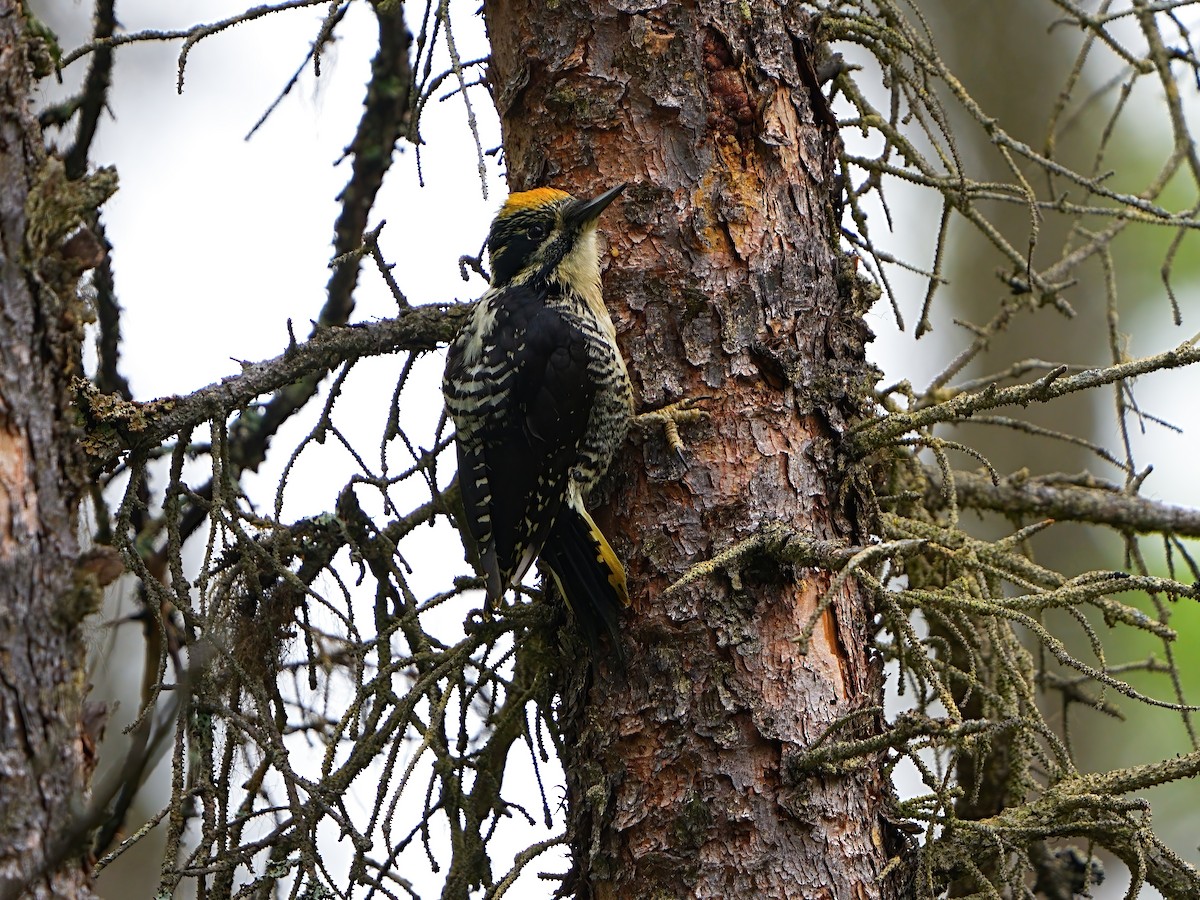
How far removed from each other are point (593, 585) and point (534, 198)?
1.07m

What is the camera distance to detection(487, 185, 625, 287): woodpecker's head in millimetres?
2936

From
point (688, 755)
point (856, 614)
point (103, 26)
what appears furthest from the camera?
point (103, 26)

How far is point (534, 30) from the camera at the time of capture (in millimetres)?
2867

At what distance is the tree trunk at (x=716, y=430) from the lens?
2.41 metres

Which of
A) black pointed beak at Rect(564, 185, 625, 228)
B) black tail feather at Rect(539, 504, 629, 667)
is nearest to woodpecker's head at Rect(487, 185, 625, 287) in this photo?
black pointed beak at Rect(564, 185, 625, 228)

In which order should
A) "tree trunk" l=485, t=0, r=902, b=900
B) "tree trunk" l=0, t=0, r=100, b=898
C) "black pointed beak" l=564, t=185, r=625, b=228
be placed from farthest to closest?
"black pointed beak" l=564, t=185, r=625, b=228
"tree trunk" l=485, t=0, r=902, b=900
"tree trunk" l=0, t=0, r=100, b=898

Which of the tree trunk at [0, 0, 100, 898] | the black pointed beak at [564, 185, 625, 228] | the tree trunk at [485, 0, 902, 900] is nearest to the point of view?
the tree trunk at [0, 0, 100, 898]

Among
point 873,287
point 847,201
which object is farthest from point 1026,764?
point 847,201

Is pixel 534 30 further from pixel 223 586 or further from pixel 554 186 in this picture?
pixel 223 586

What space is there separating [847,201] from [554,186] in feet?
2.56

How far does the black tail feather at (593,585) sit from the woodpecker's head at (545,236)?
71cm

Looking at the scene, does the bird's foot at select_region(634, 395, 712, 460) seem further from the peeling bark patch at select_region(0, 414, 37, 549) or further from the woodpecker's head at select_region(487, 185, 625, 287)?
the peeling bark patch at select_region(0, 414, 37, 549)

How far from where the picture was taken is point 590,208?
2812mm

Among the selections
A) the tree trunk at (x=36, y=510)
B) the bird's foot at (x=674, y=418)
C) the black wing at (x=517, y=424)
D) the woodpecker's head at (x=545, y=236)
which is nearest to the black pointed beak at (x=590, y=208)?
the woodpecker's head at (x=545, y=236)
